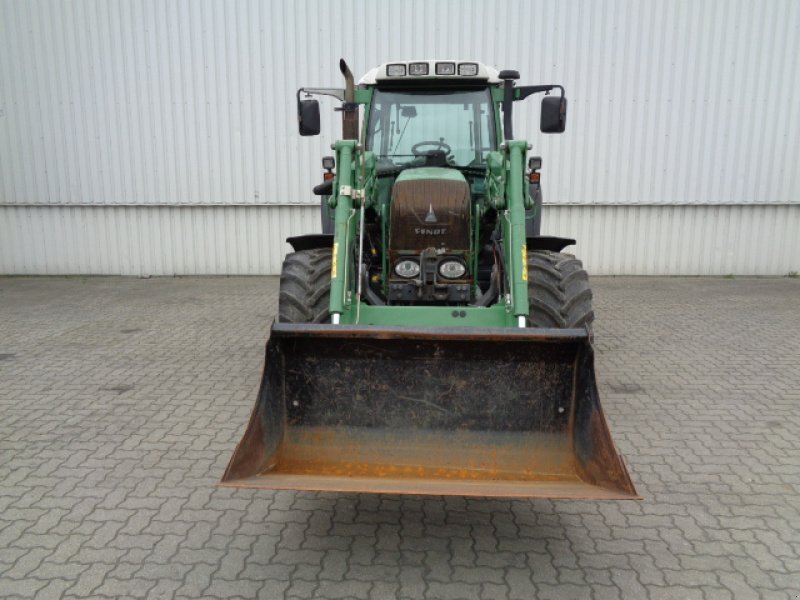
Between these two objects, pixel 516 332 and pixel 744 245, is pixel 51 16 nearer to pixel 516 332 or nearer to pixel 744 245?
pixel 516 332

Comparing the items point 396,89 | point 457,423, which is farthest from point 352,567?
point 396,89

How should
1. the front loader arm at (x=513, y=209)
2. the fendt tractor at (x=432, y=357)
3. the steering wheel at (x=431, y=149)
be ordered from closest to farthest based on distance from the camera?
the fendt tractor at (x=432, y=357)
the front loader arm at (x=513, y=209)
the steering wheel at (x=431, y=149)

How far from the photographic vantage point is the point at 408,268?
4.22 meters

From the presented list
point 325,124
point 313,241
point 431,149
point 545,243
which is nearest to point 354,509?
point 313,241

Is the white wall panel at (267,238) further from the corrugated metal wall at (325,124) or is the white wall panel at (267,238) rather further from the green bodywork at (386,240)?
the green bodywork at (386,240)

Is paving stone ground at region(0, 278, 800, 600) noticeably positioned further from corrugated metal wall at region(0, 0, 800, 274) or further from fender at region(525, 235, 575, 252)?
corrugated metal wall at region(0, 0, 800, 274)

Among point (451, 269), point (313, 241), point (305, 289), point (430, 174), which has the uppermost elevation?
point (430, 174)

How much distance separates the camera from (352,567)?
9.42ft

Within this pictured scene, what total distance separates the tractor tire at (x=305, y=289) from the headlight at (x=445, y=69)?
1.63 m

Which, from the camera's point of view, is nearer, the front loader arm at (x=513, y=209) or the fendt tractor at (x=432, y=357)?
the fendt tractor at (x=432, y=357)

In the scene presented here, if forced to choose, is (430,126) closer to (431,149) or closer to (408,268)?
(431,149)

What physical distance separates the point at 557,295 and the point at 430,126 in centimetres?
184

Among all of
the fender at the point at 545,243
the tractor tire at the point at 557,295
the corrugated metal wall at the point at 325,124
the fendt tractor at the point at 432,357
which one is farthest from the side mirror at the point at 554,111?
the corrugated metal wall at the point at 325,124

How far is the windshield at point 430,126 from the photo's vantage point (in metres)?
5.11
